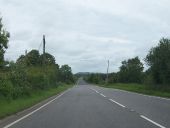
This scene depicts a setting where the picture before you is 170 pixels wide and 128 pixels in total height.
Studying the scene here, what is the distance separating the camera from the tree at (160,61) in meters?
59.3

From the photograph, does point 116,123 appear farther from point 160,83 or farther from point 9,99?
point 160,83

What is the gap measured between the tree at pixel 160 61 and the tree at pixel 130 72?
228ft

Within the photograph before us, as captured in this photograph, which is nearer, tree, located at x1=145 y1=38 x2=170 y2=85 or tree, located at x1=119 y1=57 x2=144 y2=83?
tree, located at x1=145 y1=38 x2=170 y2=85

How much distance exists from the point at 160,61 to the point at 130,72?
78104mm

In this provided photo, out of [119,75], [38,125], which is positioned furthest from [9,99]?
[119,75]

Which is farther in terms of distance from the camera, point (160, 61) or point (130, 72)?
point (130, 72)

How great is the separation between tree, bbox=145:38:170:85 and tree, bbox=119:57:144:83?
2740 inches

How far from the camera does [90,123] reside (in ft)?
54.7

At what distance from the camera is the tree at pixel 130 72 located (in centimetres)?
13500

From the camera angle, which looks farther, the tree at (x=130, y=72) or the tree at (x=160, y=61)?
the tree at (x=130, y=72)

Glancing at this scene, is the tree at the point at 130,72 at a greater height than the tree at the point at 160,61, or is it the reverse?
the tree at the point at 130,72

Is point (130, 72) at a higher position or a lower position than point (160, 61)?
higher

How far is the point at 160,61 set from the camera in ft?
198

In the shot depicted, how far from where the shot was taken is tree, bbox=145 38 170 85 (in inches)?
2335
